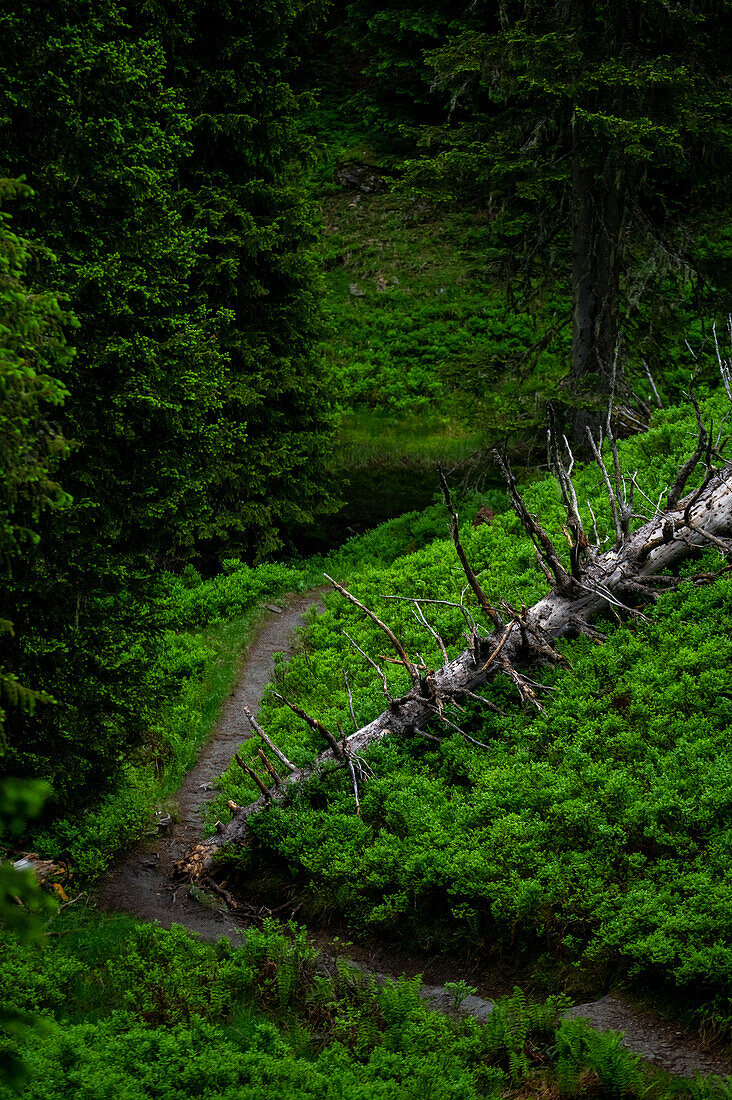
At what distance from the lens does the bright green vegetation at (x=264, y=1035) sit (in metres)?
4.49

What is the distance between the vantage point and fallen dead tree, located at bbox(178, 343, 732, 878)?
8.32 m

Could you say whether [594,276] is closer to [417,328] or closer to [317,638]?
[317,638]

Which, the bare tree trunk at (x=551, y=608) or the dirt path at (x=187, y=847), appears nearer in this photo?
the dirt path at (x=187, y=847)

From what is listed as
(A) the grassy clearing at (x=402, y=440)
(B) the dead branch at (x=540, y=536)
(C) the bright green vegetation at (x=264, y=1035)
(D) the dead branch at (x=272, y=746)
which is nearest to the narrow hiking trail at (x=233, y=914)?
(C) the bright green vegetation at (x=264, y=1035)

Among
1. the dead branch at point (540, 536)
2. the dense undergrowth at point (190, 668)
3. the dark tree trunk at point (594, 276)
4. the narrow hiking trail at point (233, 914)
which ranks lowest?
the narrow hiking trail at point (233, 914)

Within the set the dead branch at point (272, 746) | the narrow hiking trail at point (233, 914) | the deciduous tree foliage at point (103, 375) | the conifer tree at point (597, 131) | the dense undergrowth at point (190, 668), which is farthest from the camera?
the conifer tree at point (597, 131)

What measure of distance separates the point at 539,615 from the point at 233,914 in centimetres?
434

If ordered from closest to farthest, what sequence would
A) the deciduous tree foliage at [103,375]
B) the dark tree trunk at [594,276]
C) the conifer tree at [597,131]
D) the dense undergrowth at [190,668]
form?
the deciduous tree foliage at [103,375]
the dense undergrowth at [190,668]
the conifer tree at [597,131]
the dark tree trunk at [594,276]

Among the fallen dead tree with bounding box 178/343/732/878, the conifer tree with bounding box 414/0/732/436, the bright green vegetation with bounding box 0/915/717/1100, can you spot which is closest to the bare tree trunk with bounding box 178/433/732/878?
the fallen dead tree with bounding box 178/343/732/878

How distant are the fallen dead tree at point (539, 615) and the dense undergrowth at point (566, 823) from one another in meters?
0.21

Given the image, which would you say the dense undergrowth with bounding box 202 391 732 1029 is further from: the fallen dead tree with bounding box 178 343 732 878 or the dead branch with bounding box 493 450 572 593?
the dead branch with bounding box 493 450 572 593

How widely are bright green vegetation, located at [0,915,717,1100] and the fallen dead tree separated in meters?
2.02

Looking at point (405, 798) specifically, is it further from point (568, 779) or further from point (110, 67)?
point (110, 67)

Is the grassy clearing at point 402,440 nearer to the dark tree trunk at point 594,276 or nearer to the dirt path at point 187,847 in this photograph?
the dark tree trunk at point 594,276
